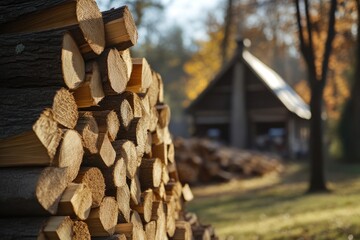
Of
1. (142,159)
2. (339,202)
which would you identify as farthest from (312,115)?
(142,159)

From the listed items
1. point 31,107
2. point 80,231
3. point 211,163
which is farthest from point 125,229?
point 211,163

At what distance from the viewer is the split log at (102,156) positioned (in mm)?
3348

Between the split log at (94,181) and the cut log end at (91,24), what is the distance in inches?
30.0

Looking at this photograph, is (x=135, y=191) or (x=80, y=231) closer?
(x=80, y=231)

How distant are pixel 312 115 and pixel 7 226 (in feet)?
34.4

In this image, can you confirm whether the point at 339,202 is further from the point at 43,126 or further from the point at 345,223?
the point at 43,126

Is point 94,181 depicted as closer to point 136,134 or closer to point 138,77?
point 136,134

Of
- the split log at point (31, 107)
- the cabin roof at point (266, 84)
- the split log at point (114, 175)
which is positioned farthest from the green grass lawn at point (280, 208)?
the cabin roof at point (266, 84)

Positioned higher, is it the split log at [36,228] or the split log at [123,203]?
the split log at [36,228]

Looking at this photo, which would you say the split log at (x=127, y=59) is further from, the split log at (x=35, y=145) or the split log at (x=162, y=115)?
the split log at (x=35, y=145)

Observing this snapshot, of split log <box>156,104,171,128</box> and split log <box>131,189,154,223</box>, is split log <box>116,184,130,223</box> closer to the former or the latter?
split log <box>131,189,154,223</box>

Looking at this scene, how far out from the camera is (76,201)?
2982 millimetres

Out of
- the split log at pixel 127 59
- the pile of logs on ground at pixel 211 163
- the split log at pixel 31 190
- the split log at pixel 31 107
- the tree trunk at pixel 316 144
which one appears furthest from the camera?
the pile of logs on ground at pixel 211 163

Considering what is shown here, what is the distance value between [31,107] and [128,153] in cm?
93
